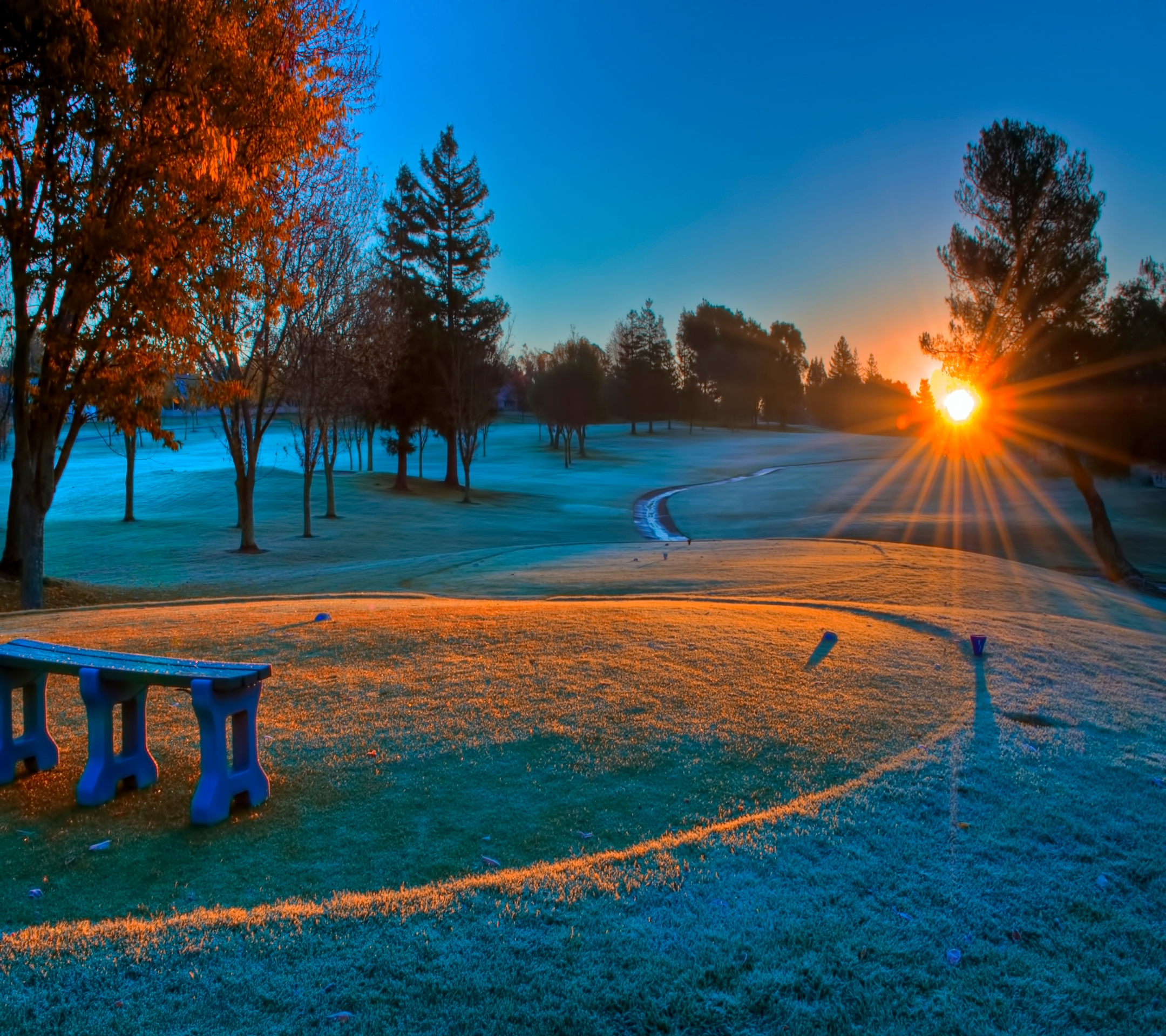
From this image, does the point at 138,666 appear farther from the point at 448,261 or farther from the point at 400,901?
the point at 448,261

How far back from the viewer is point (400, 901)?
11.0ft

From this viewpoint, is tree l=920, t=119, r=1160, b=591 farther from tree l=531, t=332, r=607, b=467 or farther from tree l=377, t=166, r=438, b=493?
tree l=531, t=332, r=607, b=467

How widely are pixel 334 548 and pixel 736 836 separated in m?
22.1

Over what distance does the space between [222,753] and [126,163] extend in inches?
351

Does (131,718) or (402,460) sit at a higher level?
(402,460)

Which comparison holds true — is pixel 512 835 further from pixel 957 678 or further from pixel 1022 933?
pixel 957 678

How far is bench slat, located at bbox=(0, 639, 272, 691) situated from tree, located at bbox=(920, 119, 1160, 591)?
24.8 m

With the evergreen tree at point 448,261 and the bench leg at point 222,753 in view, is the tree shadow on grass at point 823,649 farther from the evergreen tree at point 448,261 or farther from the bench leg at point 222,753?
the evergreen tree at point 448,261

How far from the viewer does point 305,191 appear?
1978cm

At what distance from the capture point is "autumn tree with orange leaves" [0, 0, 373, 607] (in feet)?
31.2

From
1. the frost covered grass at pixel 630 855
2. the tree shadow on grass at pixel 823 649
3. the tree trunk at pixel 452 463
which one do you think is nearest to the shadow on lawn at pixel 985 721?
the frost covered grass at pixel 630 855

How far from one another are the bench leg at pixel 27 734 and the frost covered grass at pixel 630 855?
16 cm

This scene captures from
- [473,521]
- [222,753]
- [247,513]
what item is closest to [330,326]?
[247,513]

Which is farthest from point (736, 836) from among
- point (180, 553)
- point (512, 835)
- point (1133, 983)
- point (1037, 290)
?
point (1037, 290)
